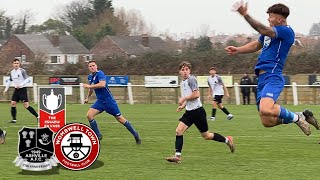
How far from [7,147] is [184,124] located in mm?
4295

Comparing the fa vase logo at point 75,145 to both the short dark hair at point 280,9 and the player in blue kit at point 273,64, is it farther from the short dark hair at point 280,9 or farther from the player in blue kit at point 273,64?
the short dark hair at point 280,9

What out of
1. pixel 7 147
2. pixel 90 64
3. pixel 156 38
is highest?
pixel 156 38

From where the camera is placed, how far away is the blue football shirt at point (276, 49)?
10023 millimetres

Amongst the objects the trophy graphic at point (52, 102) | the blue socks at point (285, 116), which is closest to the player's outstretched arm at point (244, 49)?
the blue socks at point (285, 116)

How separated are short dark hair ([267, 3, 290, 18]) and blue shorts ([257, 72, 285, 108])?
3.00 feet

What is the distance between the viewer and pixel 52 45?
318 ft

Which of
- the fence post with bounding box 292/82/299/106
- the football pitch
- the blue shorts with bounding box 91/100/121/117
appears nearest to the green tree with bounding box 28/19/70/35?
the fence post with bounding box 292/82/299/106

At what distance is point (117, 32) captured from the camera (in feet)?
303

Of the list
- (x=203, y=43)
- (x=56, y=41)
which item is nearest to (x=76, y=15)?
(x=56, y=41)

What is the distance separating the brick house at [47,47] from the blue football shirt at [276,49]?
80236 millimetres

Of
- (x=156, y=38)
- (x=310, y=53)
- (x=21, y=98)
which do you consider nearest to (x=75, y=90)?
(x=310, y=53)

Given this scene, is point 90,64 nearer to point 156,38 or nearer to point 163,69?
point 163,69

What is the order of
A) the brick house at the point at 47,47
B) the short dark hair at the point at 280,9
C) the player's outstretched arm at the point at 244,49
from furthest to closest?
the brick house at the point at 47,47 → the player's outstretched arm at the point at 244,49 → the short dark hair at the point at 280,9

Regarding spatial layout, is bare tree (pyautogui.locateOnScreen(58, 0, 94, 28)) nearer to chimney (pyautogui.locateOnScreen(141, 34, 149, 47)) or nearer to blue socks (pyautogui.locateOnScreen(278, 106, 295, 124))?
chimney (pyautogui.locateOnScreen(141, 34, 149, 47))
